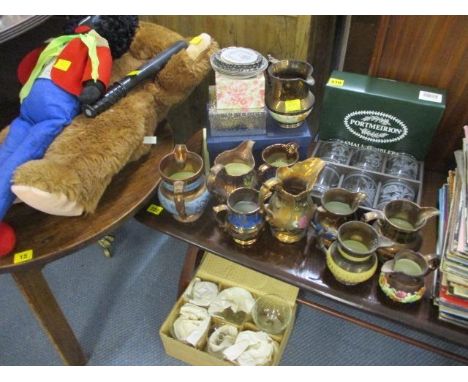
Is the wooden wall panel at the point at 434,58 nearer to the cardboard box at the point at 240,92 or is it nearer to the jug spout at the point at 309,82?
the jug spout at the point at 309,82

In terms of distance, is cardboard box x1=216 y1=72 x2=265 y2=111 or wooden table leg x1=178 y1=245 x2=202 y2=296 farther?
wooden table leg x1=178 y1=245 x2=202 y2=296

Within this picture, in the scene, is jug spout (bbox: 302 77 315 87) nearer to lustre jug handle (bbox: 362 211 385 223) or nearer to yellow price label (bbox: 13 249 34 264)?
lustre jug handle (bbox: 362 211 385 223)

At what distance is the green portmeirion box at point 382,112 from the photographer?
95cm

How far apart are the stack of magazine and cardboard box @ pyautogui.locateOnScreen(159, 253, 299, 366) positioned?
47 cm

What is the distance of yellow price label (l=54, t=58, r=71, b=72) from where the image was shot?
0.90 meters

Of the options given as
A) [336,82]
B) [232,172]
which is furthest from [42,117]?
[336,82]

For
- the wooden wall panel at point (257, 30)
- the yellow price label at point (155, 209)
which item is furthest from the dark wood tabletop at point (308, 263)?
the wooden wall panel at point (257, 30)

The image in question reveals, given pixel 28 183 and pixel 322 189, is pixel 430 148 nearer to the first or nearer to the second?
pixel 322 189

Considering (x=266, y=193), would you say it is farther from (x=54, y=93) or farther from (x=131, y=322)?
(x=131, y=322)

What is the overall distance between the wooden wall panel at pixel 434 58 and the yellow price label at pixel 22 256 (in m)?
0.93

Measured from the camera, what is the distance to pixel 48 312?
100 cm

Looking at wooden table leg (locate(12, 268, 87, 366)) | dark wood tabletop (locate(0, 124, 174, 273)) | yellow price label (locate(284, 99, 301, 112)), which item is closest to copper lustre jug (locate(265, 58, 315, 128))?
yellow price label (locate(284, 99, 301, 112))

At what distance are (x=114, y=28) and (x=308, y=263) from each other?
29.8 inches

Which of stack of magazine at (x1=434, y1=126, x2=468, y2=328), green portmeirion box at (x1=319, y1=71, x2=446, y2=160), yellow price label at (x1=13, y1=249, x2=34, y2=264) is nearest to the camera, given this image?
stack of magazine at (x1=434, y1=126, x2=468, y2=328)
